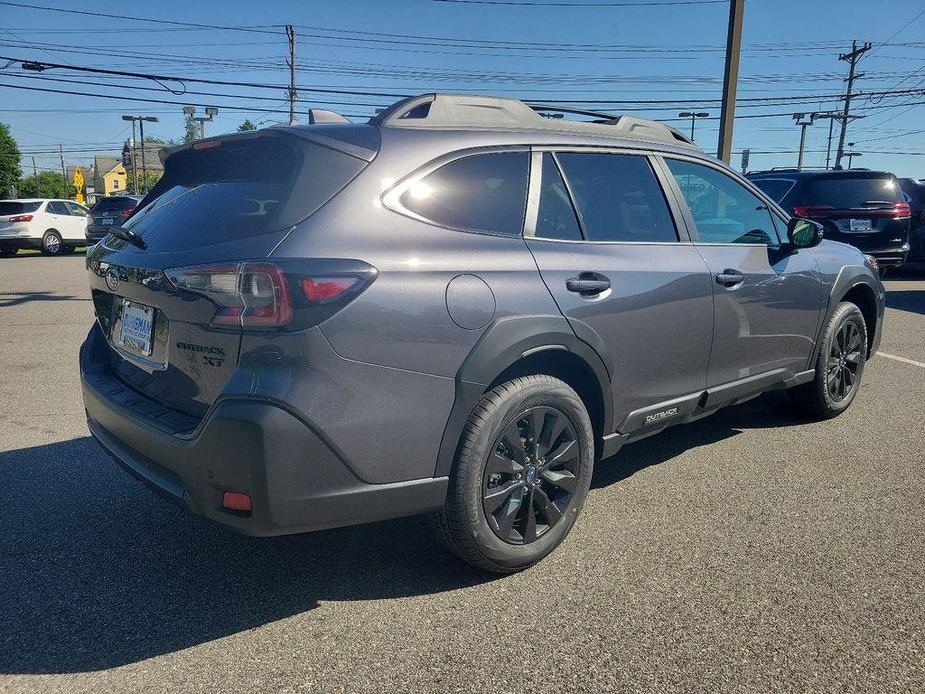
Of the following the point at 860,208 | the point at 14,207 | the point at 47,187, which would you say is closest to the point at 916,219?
the point at 860,208

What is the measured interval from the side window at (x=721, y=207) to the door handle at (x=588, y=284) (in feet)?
3.08

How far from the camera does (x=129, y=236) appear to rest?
Result: 288cm

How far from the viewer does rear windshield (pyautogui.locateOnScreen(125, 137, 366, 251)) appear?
2.42m

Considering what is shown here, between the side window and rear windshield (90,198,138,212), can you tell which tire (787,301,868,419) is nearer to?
the side window

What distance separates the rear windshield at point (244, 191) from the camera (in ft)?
7.93

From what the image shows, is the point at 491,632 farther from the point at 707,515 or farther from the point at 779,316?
the point at 779,316

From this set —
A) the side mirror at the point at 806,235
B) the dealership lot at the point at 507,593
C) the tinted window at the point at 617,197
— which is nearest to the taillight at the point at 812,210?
the side mirror at the point at 806,235

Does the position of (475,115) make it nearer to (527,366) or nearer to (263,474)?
(527,366)

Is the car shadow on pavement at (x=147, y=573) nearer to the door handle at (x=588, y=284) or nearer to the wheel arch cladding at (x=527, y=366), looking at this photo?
the wheel arch cladding at (x=527, y=366)

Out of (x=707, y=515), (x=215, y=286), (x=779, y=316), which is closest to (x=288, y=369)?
(x=215, y=286)

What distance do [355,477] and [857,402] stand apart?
424 centimetres

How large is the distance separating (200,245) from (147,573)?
1317mm

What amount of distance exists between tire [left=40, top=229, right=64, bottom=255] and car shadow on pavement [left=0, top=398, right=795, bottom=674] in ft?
69.9

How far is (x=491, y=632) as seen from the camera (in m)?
2.47
